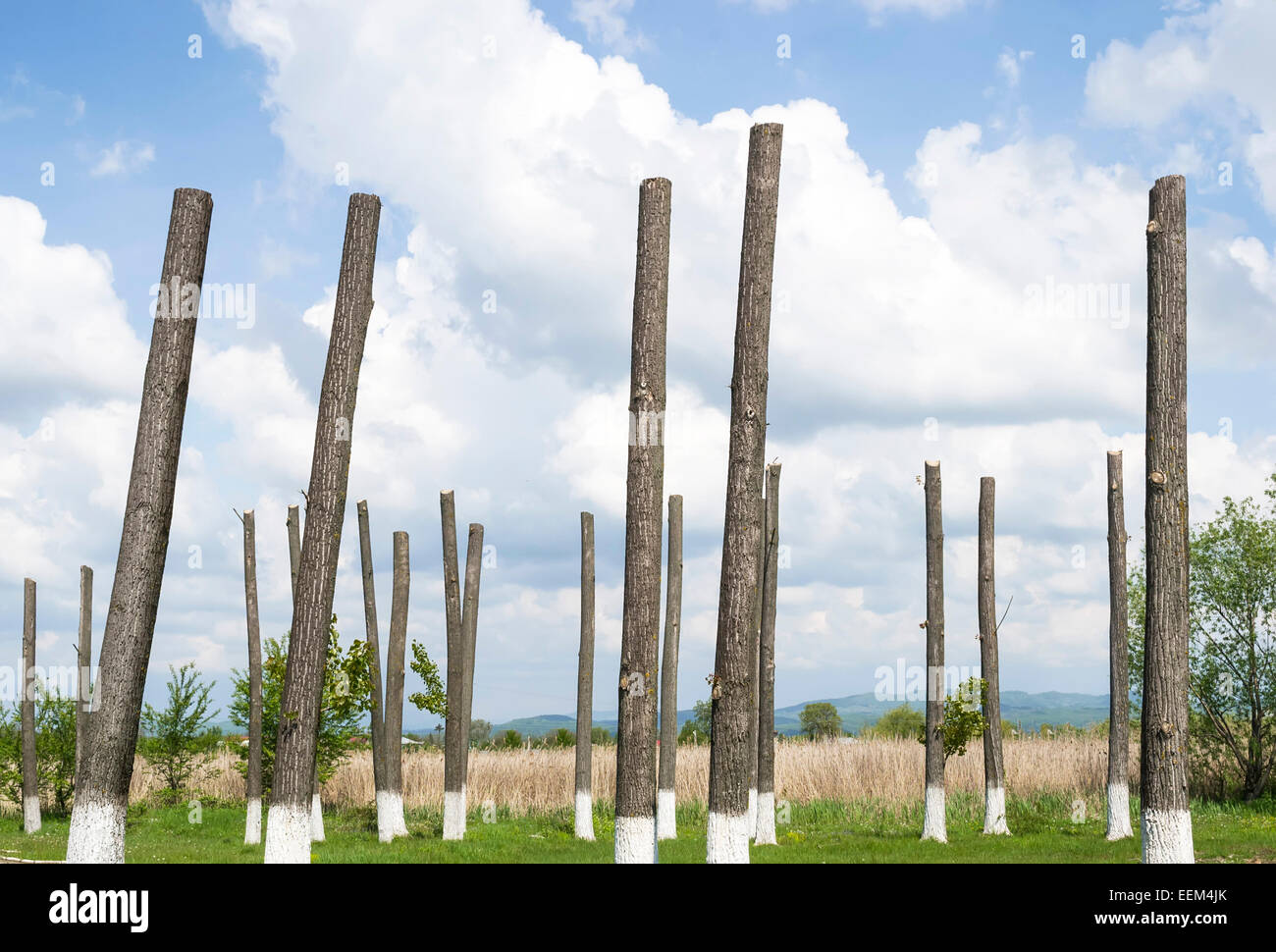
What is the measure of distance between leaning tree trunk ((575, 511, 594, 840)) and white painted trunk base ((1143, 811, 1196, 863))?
9.92 metres

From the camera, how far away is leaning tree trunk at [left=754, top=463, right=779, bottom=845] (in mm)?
17906

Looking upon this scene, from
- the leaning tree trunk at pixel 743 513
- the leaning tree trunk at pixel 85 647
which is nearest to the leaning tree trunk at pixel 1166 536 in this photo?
the leaning tree trunk at pixel 743 513

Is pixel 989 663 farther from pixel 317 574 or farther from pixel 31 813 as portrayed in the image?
pixel 31 813

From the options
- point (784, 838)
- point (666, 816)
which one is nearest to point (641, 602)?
point (666, 816)

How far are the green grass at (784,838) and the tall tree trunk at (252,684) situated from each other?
66cm

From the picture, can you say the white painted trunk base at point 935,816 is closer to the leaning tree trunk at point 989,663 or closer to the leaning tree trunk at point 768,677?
the leaning tree trunk at point 989,663

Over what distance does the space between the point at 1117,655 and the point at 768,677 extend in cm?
646

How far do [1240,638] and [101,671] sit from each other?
23725mm

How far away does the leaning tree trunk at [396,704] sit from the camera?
19297mm

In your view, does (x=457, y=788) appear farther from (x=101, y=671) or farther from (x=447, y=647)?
(x=101, y=671)

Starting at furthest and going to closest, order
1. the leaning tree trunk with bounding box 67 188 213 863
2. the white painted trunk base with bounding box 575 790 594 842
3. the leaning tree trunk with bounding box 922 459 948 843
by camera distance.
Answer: the white painted trunk base with bounding box 575 790 594 842, the leaning tree trunk with bounding box 922 459 948 843, the leaning tree trunk with bounding box 67 188 213 863

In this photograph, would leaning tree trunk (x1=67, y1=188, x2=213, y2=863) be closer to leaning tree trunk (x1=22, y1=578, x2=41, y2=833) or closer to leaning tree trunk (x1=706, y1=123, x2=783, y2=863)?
leaning tree trunk (x1=706, y1=123, x2=783, y2=863)

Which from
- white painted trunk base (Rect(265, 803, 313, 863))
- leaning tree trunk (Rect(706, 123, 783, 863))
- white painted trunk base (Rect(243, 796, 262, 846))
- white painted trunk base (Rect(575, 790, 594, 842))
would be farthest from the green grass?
leaning tree trunk (Rect(706, 123, 783, 863))
